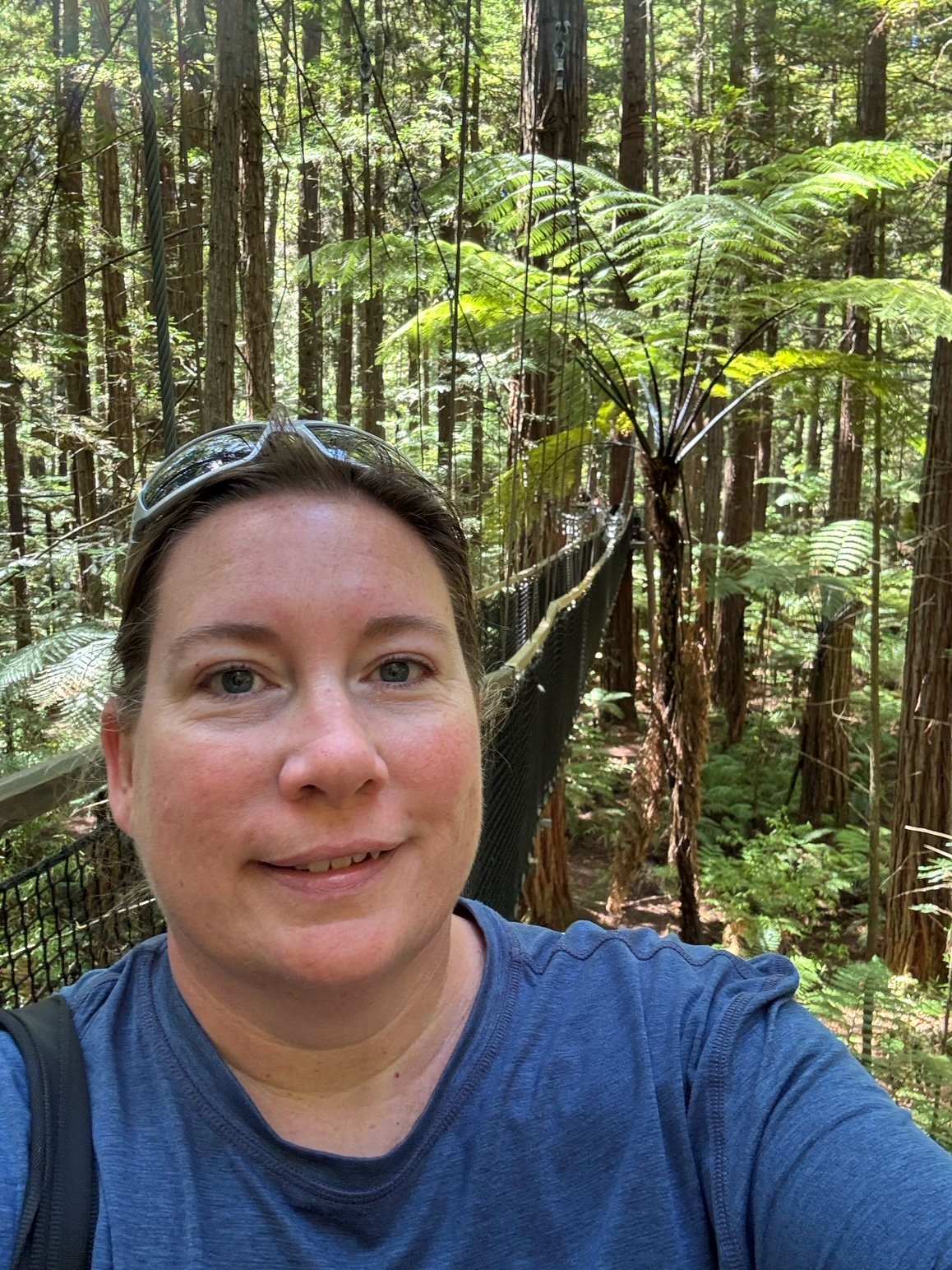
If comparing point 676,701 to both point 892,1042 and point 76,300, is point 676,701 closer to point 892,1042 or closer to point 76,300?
point 892,1042

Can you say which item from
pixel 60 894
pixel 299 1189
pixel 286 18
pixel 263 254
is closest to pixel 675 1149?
pixel 299 1189

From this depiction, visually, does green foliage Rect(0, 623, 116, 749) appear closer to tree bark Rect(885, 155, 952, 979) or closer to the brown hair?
the brown hair

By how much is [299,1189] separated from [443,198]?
4256 mm

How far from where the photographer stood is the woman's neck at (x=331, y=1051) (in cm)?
72

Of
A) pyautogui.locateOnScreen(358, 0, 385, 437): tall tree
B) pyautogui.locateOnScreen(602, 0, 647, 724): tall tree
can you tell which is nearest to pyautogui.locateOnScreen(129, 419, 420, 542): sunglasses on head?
pyautogui.locateOnScreen(358, 0, 385, 437): tall tree

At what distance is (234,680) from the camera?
736 millimetres

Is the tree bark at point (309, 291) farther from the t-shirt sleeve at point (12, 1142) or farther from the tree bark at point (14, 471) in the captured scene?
the t-shirt sleeve at point (12, 1142)

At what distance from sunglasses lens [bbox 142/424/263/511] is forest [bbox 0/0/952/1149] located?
0.08 meters

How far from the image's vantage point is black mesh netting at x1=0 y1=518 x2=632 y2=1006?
1.61 metres

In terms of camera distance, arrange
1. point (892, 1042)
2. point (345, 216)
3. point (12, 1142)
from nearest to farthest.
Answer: point (12, 1142), point (892, 1042), point (345, 216)

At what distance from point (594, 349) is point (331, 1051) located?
4.16 meters

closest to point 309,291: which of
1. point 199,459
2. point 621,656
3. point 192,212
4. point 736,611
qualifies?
point 192,212

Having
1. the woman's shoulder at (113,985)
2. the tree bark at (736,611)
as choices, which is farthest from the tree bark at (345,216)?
the tree bark at (736,611)

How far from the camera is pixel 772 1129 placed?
2.28 ft
